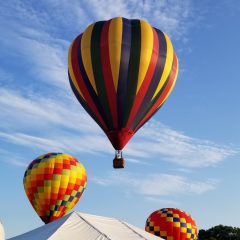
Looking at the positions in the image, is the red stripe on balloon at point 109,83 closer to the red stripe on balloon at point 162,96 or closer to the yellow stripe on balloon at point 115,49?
the yellow stripe on balloon at point 115,49

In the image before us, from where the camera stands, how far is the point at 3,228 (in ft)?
55.9

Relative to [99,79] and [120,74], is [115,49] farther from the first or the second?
[99,79]

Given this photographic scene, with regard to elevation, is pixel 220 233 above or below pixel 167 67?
below

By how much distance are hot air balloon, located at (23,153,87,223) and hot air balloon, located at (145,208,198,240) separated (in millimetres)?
5761

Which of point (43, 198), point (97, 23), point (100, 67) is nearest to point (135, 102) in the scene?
point (100, 67)

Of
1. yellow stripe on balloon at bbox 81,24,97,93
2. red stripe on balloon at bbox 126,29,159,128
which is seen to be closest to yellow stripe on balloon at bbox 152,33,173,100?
red stripe on balloon at bbox 126,29,159,128

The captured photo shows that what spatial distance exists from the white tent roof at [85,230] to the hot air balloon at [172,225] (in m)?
17.1

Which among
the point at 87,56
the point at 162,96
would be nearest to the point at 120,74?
the point at 87,56

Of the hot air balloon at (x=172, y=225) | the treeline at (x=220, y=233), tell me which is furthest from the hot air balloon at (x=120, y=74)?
the treeline at (x=220, y=233)

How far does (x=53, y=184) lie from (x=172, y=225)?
8.84 metres

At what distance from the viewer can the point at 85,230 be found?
12938 millimetres

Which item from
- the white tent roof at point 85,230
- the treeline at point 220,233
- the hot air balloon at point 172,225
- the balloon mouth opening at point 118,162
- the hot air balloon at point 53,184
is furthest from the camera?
the treeline at point 220,233

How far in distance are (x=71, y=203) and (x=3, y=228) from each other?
13770 mm

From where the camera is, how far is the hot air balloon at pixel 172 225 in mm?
30672
